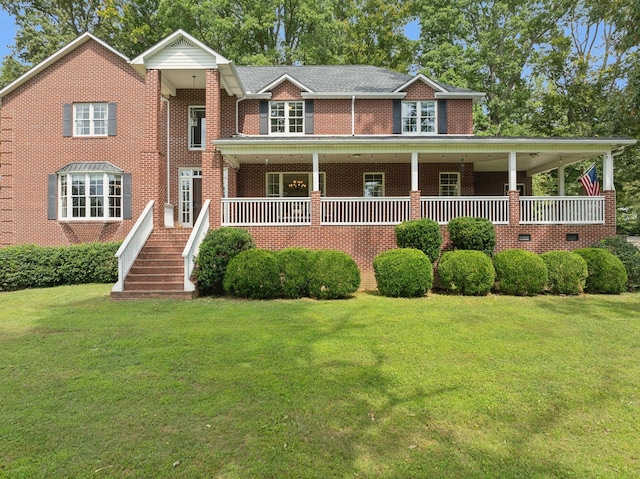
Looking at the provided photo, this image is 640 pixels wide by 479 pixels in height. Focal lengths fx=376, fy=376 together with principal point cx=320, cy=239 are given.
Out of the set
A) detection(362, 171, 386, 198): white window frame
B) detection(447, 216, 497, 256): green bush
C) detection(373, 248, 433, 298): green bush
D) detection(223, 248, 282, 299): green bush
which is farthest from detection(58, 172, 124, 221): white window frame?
detection(447, 216, 497, 256): green bush

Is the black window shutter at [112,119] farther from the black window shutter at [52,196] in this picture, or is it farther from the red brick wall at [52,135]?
the black window shutter at [52,196]

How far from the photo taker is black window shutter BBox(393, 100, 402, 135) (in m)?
16.6

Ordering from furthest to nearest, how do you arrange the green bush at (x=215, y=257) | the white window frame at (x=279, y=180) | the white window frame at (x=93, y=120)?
the white window frame at (x=279, y=180)
the white window frame at (x=93, y=120)
the green bush at (x=215, y=257)

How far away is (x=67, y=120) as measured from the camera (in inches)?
621

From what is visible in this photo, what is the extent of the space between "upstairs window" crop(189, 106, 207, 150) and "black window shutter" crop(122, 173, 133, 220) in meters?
2.91

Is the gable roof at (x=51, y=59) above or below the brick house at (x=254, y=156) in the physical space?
above

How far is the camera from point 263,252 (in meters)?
9.64

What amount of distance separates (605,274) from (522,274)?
2.33 meters

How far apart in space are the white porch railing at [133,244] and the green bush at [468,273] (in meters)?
8.31

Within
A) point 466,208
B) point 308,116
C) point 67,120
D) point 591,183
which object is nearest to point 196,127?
point 308,116

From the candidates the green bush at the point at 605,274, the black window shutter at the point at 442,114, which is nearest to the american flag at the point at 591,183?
the green bush at the point at 605,274

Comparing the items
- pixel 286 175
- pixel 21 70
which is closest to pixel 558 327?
pixel 286 175

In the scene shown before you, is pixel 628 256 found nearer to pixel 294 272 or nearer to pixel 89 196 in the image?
pixel 294 272

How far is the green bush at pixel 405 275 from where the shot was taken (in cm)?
938
